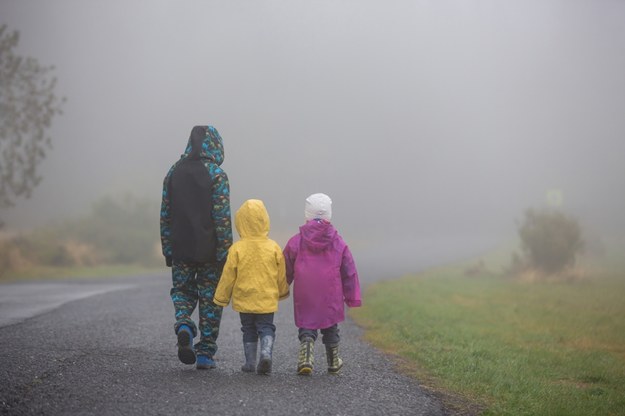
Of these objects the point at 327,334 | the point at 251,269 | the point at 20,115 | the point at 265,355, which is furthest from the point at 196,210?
the point at 20,115

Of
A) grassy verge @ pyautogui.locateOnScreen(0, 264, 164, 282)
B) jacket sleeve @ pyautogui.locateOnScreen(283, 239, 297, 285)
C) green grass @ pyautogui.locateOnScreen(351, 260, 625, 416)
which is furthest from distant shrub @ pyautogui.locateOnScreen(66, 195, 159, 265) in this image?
jacket sleeve @ pyautogui.locateOnScreen(283, 239, 297, 285)

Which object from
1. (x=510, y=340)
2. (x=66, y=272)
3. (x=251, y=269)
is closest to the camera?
(x=251, y=269)

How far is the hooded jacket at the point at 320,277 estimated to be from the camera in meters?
6.28

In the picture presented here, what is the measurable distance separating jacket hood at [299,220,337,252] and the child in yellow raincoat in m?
0.36

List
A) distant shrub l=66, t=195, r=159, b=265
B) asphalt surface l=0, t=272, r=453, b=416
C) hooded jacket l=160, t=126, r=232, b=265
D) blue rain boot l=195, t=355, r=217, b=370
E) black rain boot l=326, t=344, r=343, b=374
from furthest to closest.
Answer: distant shrub l=66, t=195, r=159, b=265
black rain boot l=326, t=344, r=343, b=374
blue rain boot l=195, t=355, r=217, b=370
hooded jacket l=160, t=126, r=232, b=265
asphalt surface l=0, t=272, r=453, b=416

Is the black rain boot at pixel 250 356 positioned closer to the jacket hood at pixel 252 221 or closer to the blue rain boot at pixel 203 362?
the blue rain boot at pixel 203 362

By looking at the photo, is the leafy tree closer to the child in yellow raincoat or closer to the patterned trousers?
the patterned trousers

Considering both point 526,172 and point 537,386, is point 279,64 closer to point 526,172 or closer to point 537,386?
point 526,172

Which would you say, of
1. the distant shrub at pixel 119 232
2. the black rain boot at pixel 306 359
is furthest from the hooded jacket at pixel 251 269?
the distant shrub at pixel 119 232

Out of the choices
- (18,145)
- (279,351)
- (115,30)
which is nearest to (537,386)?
(279,351)

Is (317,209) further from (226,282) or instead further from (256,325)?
(256,325)

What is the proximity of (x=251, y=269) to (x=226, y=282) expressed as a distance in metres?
0.29

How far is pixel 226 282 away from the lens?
605 centimetres

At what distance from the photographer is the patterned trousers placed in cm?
619
